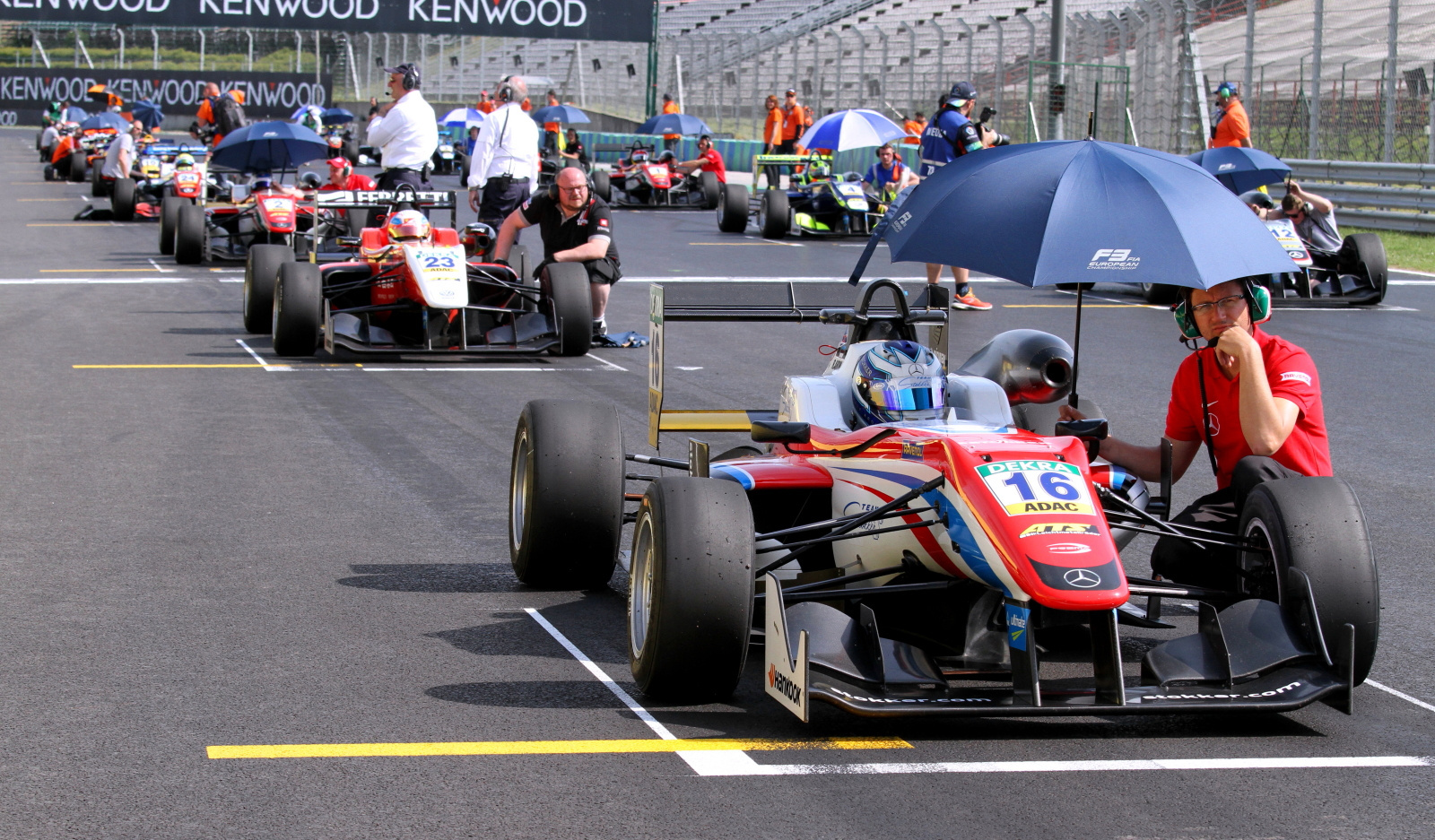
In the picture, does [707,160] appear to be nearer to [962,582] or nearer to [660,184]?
[660,184]

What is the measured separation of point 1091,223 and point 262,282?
27.5 feet

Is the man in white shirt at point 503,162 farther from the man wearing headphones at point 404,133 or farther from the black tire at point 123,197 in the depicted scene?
the black tire at point 123,197

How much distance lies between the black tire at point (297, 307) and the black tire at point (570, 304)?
1.65 m

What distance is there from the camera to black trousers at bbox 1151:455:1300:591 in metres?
5.02

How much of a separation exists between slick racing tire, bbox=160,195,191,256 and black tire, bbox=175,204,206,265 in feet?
1.60

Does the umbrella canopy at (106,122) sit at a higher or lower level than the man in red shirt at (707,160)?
higher

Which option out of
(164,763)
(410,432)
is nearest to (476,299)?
(410,432)

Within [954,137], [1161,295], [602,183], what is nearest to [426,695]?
[954,137]

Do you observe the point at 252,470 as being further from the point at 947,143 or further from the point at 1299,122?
the point at 1299,122

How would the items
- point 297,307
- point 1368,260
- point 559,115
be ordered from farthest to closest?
point 559,115 < point 1368,260 < point 297,307

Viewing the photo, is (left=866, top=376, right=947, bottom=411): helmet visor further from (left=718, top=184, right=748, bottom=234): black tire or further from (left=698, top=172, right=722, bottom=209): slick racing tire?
(left=698, top=172, right=722, bottom=209): slick racing tire

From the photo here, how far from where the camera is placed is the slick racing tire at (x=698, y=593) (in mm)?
4352

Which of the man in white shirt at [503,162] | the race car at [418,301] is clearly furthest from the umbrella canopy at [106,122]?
the race car at [418,301]

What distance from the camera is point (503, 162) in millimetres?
13742
